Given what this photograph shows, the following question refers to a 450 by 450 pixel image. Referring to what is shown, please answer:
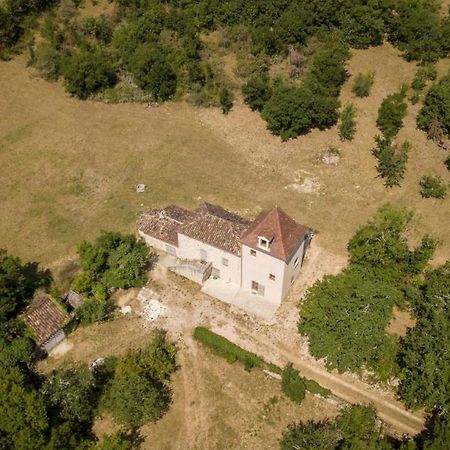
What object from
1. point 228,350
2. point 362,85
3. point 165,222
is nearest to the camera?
point 228,350

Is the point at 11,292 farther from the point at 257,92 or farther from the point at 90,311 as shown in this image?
the point at 257,92

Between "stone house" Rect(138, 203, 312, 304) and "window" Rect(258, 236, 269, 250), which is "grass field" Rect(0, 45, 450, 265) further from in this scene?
"window" Rect(258, 236, 269, 250)

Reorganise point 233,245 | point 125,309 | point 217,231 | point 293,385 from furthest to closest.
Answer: point 125,309 < point 217,231 < point 233,245 < point 293,385

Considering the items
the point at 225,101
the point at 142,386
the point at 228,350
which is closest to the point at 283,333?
the point at 228,350

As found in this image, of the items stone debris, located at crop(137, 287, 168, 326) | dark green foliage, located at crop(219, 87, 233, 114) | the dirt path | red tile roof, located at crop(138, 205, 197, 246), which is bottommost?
the dirt path

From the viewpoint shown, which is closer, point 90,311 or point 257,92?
point 90,311

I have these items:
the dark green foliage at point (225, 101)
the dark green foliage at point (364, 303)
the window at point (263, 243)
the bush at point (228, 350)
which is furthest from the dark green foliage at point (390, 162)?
the bush at point (228, 350)

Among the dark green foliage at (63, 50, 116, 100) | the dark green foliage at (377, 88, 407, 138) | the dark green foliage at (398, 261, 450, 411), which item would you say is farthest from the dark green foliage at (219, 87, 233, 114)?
the dark green foliage at (398, 261, 450, 411)
